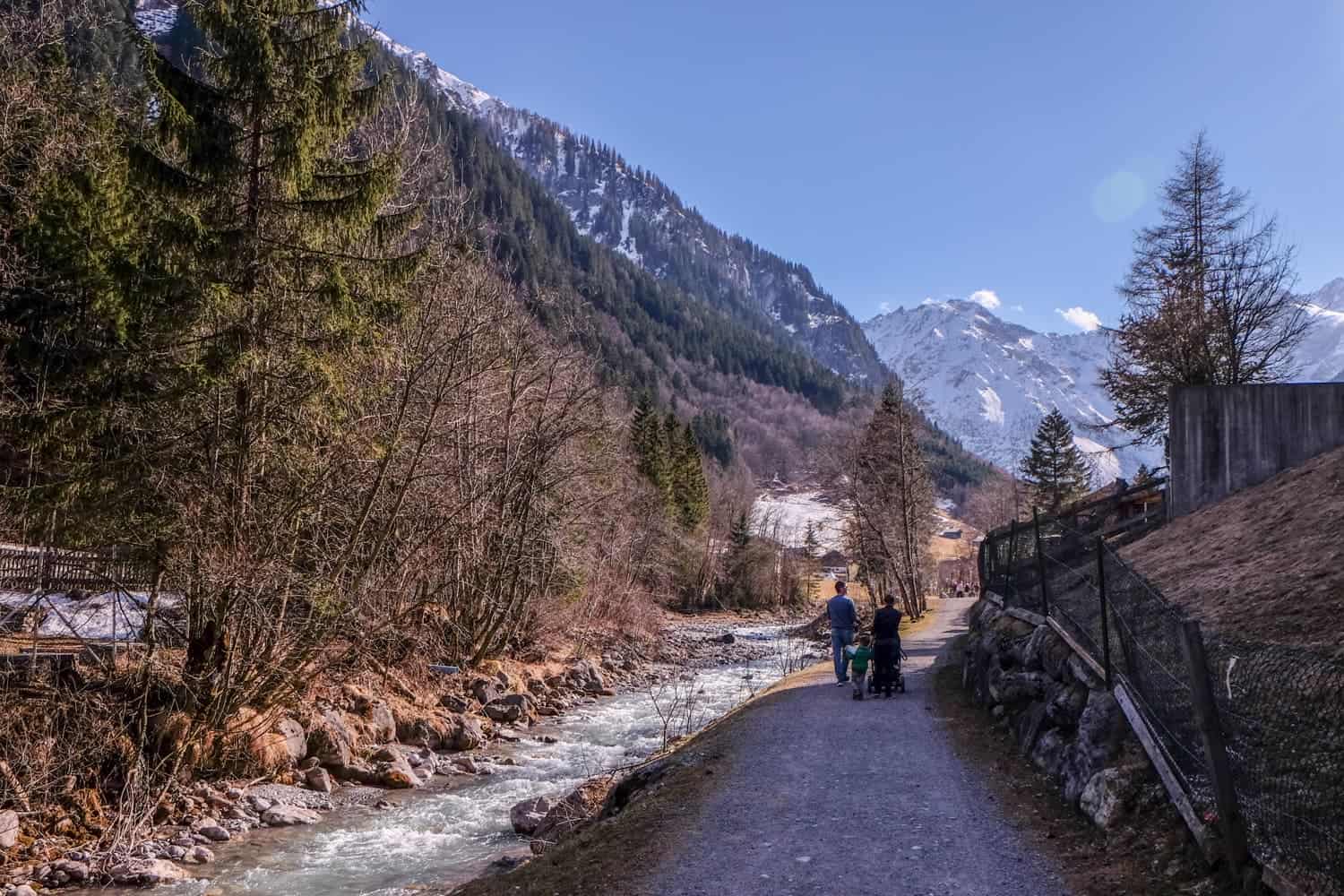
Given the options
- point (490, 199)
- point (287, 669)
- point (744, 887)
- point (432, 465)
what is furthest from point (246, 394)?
point (490, 199)

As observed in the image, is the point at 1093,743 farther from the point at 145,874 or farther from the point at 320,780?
the point at 320,780

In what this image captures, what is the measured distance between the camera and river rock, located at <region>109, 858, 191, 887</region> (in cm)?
977

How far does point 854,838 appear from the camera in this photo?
24.4ft

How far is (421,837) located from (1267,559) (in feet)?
38.3

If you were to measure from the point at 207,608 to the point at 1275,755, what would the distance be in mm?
13153

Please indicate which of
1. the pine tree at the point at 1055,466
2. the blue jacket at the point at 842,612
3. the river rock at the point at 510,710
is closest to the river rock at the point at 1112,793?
the blue jacket at the point at 842,612

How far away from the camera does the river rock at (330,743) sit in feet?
47.3

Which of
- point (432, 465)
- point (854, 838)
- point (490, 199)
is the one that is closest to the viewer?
point (854, 838)

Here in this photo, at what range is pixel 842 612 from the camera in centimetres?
1588

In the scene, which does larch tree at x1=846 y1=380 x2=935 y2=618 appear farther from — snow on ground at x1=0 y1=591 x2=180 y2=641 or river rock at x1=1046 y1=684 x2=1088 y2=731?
snow on ground at x1=0 y1=591 x2=180 y2=641

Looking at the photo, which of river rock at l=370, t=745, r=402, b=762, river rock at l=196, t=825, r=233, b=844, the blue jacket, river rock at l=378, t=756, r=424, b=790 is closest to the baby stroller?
the blue jacket

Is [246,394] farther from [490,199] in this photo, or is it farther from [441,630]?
[490,199]

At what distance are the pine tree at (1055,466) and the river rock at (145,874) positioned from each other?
2377 inches

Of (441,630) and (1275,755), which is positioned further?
(441,630)
